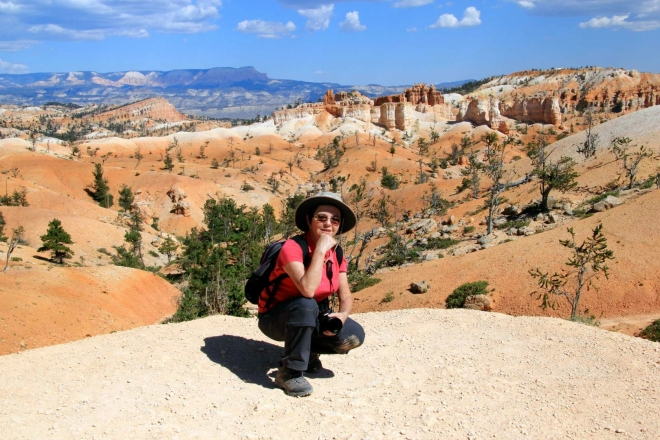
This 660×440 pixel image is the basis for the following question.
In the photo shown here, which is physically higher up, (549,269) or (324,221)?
(324,221)

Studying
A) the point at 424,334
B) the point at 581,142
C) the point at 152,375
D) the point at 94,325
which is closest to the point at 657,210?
the point at 424,334

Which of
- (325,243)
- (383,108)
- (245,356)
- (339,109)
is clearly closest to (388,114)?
(383,108)

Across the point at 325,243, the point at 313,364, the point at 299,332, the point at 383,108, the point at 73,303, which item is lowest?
the point at 73,303

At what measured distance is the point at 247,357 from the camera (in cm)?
619

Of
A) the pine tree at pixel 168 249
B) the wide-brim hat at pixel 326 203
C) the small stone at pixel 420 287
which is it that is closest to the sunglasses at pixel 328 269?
the wide-brim hat at pixel 326 203

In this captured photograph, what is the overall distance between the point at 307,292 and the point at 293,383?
989mm

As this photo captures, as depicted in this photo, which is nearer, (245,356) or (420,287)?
(245,356)

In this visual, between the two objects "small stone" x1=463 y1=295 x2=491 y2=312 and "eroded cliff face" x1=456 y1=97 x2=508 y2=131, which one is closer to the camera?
"small stone" x1=463 y1=295 x2=491 y2=312

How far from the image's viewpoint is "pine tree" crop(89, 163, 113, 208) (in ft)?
169

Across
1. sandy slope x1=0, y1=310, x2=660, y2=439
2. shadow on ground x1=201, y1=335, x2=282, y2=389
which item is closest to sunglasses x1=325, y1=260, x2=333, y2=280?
sandy slope x1=0, y1=310, x2=660, y2=439

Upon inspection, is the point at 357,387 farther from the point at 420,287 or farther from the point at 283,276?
A: the point at 420,287

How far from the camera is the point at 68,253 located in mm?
29391

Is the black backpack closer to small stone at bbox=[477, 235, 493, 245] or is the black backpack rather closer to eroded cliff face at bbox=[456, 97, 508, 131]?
small stone at bbox=[477, 235, 493, 245]

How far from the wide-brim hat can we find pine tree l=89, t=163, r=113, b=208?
169ft
